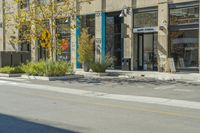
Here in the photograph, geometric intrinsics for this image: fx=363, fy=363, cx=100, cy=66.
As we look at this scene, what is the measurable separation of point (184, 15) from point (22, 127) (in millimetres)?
19386

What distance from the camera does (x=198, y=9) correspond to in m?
24.7

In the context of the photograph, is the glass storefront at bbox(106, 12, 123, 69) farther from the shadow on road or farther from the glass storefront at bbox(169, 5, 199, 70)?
the shadow on road

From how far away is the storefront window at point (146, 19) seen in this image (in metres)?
27.4

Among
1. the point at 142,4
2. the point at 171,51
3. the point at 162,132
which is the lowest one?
the point at 162,132

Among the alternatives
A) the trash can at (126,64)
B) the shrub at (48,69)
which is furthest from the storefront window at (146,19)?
the shrub at (48,69)

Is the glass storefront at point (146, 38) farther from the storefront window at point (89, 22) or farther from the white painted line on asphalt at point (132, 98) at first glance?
the white painted line on asphalt at point (132, 98)

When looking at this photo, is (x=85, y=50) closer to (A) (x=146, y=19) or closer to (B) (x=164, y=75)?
(A) (x=146, y=19)

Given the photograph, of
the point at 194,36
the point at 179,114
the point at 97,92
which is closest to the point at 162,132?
the point at 179,114

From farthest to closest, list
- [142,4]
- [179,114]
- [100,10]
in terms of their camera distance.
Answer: [100,10], [142,4], [179,114]

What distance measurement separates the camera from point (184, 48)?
26094 mm

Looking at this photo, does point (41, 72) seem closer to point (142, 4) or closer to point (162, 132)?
point (142, 4)

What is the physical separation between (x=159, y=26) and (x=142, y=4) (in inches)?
99.0

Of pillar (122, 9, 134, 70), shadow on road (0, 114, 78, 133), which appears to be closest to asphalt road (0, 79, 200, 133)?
shadow on road (0, 114, 78, 133)

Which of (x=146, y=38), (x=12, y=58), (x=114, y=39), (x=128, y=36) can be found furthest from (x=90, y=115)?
(x=114, y=39)
